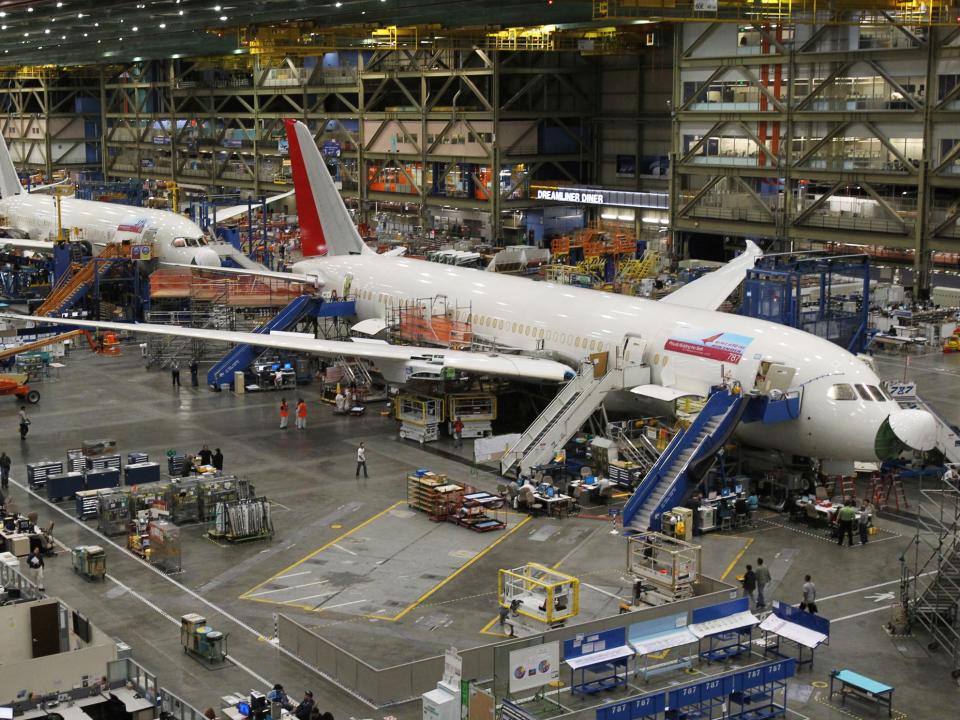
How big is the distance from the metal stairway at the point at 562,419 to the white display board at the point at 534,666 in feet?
56.3

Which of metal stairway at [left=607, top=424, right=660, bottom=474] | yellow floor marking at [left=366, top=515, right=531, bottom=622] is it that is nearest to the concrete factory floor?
yellow floor marking at [left=366, top=515, right=531, bottom=622]

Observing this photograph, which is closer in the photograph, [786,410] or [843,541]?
[843,541]

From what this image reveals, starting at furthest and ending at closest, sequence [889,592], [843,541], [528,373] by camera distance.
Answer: [528,373]
[843,541]
[889,592]

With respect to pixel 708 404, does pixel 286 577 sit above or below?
below

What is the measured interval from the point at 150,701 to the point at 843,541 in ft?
73.0

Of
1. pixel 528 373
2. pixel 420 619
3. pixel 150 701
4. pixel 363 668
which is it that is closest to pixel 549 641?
pixel 363 668

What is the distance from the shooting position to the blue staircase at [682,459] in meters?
40.5

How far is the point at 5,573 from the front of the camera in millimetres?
29297

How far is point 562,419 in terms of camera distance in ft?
151

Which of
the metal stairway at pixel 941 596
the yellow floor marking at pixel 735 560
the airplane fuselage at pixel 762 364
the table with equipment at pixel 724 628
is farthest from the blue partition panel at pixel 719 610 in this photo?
the airplane fuselage at pixel 762 364

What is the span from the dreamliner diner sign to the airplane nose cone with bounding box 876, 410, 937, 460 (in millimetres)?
5430

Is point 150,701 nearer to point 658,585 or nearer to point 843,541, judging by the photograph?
point 658,585

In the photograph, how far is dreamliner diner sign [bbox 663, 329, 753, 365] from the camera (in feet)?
145

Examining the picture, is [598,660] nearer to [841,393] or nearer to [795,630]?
[795,630]
